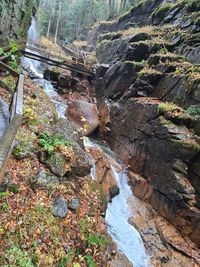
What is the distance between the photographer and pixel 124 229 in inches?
382

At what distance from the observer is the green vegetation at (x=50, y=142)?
687cm

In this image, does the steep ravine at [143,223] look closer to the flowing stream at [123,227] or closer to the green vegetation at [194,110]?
the flowing stream at [123,227]

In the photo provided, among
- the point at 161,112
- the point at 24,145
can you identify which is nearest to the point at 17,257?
the point at 24,145

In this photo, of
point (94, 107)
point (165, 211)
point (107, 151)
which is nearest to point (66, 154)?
point (165, 211)

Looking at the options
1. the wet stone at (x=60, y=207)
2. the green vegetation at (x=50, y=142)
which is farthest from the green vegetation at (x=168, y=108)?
the wet stone at (x=60, y=207)

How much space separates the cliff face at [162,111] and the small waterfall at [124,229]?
3.01 ft

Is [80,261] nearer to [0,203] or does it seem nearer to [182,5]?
[0,203]

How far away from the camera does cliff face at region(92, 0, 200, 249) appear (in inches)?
412

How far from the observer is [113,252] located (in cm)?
692

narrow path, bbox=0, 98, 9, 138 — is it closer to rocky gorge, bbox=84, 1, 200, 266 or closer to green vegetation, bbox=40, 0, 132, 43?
rocky gorge, bbox=84, 1, 200, 266

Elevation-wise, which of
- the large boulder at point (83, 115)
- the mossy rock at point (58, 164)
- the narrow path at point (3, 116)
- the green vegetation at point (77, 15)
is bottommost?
the mossy rock at point (58, 164)

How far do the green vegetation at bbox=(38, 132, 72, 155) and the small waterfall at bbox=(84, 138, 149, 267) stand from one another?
329cm

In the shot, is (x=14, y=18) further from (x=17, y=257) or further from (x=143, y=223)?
(x=17, y=257)

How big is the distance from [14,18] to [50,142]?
10020 millimetres
